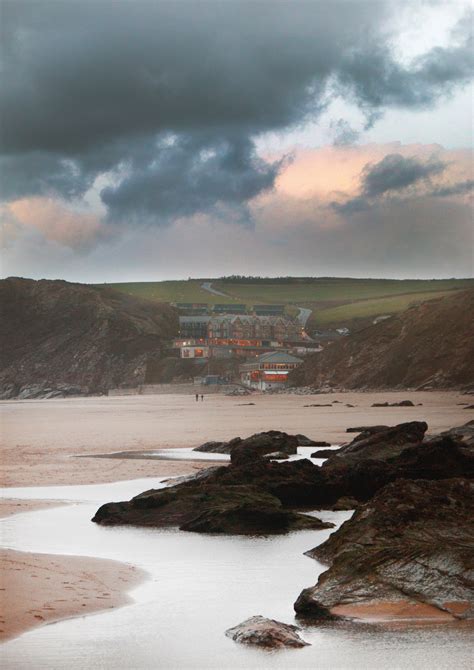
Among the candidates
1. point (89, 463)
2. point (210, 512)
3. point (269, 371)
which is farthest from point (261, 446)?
point (269, 371)

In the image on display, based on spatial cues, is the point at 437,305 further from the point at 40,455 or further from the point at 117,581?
the point at 117,581

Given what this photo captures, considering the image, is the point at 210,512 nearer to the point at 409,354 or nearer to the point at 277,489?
the point at 277,489

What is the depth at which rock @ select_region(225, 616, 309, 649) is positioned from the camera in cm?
948

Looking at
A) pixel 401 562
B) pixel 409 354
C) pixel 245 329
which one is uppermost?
pixel 245 329

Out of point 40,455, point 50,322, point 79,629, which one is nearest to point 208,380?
point 50,322

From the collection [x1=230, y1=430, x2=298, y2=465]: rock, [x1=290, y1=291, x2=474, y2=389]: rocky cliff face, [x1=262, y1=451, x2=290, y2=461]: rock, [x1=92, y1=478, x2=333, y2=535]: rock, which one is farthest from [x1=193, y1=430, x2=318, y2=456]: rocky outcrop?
[x1=290, y1=291, x2=474, y2=389]: rocky cliff face

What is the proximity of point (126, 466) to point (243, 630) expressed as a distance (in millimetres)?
19812

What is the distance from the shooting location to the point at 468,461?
21438 millimetres

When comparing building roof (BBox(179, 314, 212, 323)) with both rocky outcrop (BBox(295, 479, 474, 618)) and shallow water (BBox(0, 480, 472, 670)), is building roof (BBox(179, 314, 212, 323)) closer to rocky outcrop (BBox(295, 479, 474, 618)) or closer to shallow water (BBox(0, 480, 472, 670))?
shallow water (BBox(0, 480, 472, 670))

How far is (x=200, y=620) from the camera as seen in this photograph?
35.2 ft

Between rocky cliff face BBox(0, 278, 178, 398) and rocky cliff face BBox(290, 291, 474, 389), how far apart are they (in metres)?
44.6

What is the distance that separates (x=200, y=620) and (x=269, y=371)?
14003cm

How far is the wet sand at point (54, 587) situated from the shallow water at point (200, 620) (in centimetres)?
24

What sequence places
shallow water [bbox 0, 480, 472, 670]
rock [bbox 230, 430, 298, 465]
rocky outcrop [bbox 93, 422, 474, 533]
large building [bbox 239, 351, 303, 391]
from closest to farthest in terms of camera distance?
shallow water [bbox 0, 480, 472, 670] < rocky outcrop [bbox 93, 422, 474, 533] < rock [bbox 230, 430, 298, 465] < large building [bbox 239, 351, 303, 391]
